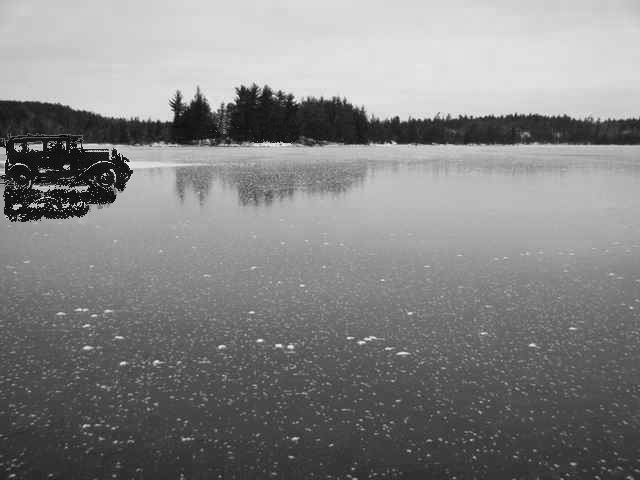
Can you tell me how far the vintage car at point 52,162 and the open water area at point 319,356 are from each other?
11.1 meters

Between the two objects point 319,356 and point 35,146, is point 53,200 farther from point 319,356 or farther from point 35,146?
point 319,356

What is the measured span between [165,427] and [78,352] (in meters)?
1.89

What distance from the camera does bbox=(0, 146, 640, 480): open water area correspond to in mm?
3682

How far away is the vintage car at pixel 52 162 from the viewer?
21219mm

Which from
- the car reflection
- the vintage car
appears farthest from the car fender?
the car reflection

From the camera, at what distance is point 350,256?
387 inches

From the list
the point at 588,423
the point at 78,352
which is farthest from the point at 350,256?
the point at 588,423

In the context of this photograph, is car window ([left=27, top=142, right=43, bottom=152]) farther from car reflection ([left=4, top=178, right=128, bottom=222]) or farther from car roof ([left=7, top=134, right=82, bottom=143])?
car reflection ([left=4, top=178, right=128, bottom=222])

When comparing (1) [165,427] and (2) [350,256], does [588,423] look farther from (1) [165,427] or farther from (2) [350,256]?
(2) [350,256]

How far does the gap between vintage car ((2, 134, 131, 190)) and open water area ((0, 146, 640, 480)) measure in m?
11.1

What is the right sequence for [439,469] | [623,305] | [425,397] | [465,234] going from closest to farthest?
[439,469] < [425,397] < [623,305] < [465,234]

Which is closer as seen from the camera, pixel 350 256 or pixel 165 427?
pixel 165 427

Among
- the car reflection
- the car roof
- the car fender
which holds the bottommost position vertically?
the car reflection

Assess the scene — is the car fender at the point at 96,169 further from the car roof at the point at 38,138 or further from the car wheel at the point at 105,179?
the car roof at the point at 38,138
